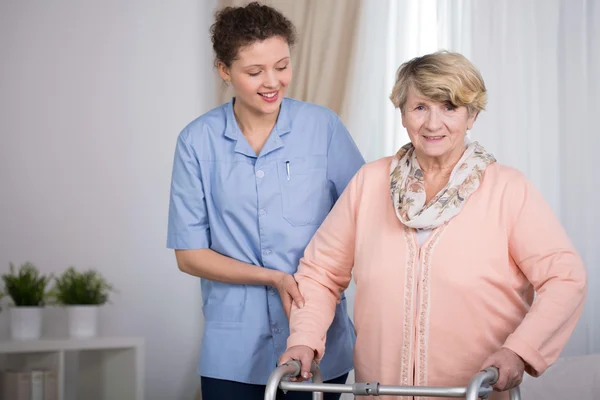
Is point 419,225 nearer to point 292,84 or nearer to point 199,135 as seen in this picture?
point 199,135

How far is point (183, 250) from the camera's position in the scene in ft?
7.19

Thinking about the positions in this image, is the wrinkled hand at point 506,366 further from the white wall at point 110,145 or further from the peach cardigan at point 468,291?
the white wall at point 110,145

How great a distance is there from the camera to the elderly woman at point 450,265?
1.75 metres

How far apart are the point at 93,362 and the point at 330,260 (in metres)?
2.11

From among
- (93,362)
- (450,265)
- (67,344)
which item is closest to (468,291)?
(450,265)

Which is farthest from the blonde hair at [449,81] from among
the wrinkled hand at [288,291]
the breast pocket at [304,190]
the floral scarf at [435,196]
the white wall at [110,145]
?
the white wall at [110,145]

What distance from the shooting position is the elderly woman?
1.75 meters

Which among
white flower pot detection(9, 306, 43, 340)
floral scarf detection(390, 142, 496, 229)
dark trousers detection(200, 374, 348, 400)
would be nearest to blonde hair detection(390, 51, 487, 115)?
floral scarf detection(390, 142, 496, 229)

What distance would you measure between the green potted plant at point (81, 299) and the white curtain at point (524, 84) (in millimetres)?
1414

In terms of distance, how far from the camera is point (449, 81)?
72.1 inches

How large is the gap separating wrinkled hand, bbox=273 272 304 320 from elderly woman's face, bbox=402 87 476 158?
0.43 metres

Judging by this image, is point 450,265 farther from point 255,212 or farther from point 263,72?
point 263,72

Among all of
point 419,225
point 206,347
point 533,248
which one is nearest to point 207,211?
point 206,347

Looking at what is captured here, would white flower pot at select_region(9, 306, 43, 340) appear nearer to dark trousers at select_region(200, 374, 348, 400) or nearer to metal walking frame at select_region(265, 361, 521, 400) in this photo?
dark trousers at select_region(200, 374, 348, 400)
